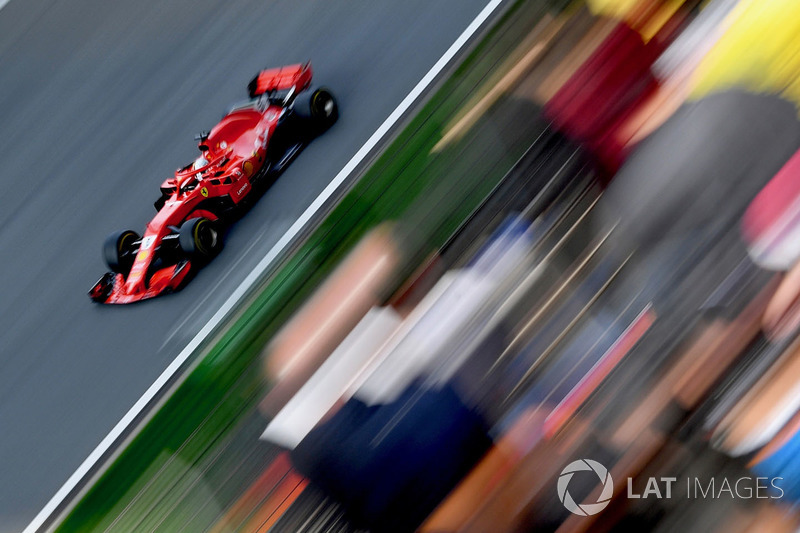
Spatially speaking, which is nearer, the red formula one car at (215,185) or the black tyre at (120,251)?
the red formula one car at (215,185)

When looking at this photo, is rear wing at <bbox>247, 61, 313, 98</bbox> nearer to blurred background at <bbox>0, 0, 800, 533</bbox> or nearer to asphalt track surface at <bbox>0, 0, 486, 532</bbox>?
asphalt track surface at <bbox>0, 0, 486, 532</bbox>

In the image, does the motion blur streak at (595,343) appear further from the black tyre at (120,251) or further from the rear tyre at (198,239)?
the black tyre at (120,251)

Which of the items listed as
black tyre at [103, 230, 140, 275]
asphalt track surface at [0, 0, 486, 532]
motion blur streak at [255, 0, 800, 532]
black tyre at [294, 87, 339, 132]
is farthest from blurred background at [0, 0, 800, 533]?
black tyre at [103, 230, 140, 275]

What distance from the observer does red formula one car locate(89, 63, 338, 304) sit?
4.37m

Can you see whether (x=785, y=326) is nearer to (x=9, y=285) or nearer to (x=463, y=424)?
(x=463, y=424)

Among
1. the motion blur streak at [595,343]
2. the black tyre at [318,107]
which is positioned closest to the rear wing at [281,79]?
the black tyre at [318,107]

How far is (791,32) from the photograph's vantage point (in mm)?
2783

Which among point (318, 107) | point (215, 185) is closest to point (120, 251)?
point (215, 185)

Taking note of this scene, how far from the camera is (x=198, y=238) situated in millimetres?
4285

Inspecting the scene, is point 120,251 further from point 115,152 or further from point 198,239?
point 115,152

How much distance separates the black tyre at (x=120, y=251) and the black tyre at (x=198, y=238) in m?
0.37

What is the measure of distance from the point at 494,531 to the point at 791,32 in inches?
75.1

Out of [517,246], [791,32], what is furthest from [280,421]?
[791,32]

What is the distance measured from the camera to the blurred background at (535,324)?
2.22m
